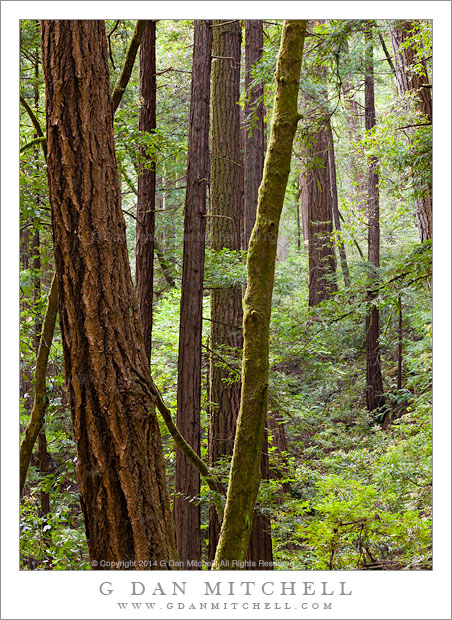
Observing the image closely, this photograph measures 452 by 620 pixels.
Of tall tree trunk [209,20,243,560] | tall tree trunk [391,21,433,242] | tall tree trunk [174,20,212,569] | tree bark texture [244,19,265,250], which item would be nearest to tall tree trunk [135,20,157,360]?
tall tree trunk [174,20,212,569]

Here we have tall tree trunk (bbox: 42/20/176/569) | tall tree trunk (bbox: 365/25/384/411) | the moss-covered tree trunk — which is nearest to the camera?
tall tree trunk (bbox: 42/20/176/569)

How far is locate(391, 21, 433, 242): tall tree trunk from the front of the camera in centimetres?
378

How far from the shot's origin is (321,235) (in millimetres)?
8531

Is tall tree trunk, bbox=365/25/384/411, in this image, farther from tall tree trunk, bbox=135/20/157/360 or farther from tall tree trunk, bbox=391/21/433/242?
tall tree trunk, bbox=135/20/157/360

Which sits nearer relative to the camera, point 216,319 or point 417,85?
point 417,85

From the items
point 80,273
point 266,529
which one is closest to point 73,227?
point 80,273

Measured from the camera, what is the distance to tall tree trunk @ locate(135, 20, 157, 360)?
4.49 metres

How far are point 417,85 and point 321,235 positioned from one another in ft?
14.5

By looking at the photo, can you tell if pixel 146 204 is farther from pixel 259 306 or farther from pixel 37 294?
pixel 259 306

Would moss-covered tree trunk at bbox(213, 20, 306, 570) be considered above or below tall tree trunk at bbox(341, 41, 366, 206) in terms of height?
below

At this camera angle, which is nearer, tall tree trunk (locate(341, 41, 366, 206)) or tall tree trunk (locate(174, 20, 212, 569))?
tall tree trunk (locate(174, 20, 212, 569))

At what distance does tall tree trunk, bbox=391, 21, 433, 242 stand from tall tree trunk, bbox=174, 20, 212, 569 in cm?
158

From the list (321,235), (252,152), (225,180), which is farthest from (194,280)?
(321,235)

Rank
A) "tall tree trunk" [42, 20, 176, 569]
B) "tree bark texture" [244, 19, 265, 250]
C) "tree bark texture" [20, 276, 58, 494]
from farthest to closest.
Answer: "tree bark texture" [244, 19, 265, 250], "tree bark texture" [20, 276, 58, 494], "tall tree trunk" [42, 20, 176, 569]
